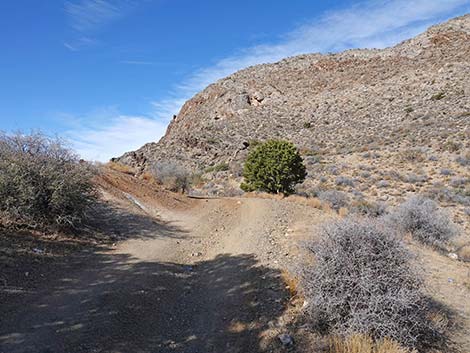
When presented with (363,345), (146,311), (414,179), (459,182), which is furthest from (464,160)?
(146,311)

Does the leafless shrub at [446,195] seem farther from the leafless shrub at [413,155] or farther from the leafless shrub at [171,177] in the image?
the leafless shrub at [171,177]

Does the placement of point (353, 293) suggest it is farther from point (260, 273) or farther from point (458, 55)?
point (458, 55)

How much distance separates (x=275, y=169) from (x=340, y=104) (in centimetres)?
2917

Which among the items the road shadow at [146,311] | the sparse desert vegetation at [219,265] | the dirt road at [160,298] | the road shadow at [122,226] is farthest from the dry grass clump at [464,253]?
the road shadow at [122,226]

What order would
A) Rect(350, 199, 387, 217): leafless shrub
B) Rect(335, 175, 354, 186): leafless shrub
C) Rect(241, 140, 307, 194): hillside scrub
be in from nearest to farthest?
Rect(350, 199, 387, 217): leafless shrub
Rect(241, 140, 307, 194): hillside scrub
Rect(335, 175, 354, 186): leafless shrub

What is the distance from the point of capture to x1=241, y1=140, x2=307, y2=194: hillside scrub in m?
21.1

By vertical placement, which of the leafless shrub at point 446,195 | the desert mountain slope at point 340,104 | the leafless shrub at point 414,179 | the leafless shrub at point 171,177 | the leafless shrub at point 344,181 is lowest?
the leafless shrub at point 446,195

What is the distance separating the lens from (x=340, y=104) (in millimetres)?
46500

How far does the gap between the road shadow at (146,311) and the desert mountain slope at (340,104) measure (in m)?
26.4

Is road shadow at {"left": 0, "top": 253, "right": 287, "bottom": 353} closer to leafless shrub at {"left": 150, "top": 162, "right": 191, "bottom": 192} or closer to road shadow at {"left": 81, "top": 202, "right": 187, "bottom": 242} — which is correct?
road shadow at {"left": 81, "top": 202, "right": 187, "bottom": 242}

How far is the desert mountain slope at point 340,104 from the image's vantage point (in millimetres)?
35938

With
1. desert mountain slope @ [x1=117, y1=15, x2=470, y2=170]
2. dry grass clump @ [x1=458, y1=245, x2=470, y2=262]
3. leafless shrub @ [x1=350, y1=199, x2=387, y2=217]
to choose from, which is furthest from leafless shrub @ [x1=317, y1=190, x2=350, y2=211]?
desert mountain slope @ [x1=117, y1=15, x2=470, y2=170]

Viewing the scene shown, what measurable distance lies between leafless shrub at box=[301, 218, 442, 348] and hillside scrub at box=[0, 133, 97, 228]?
22.1 feet

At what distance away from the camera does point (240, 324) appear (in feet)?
19.1
